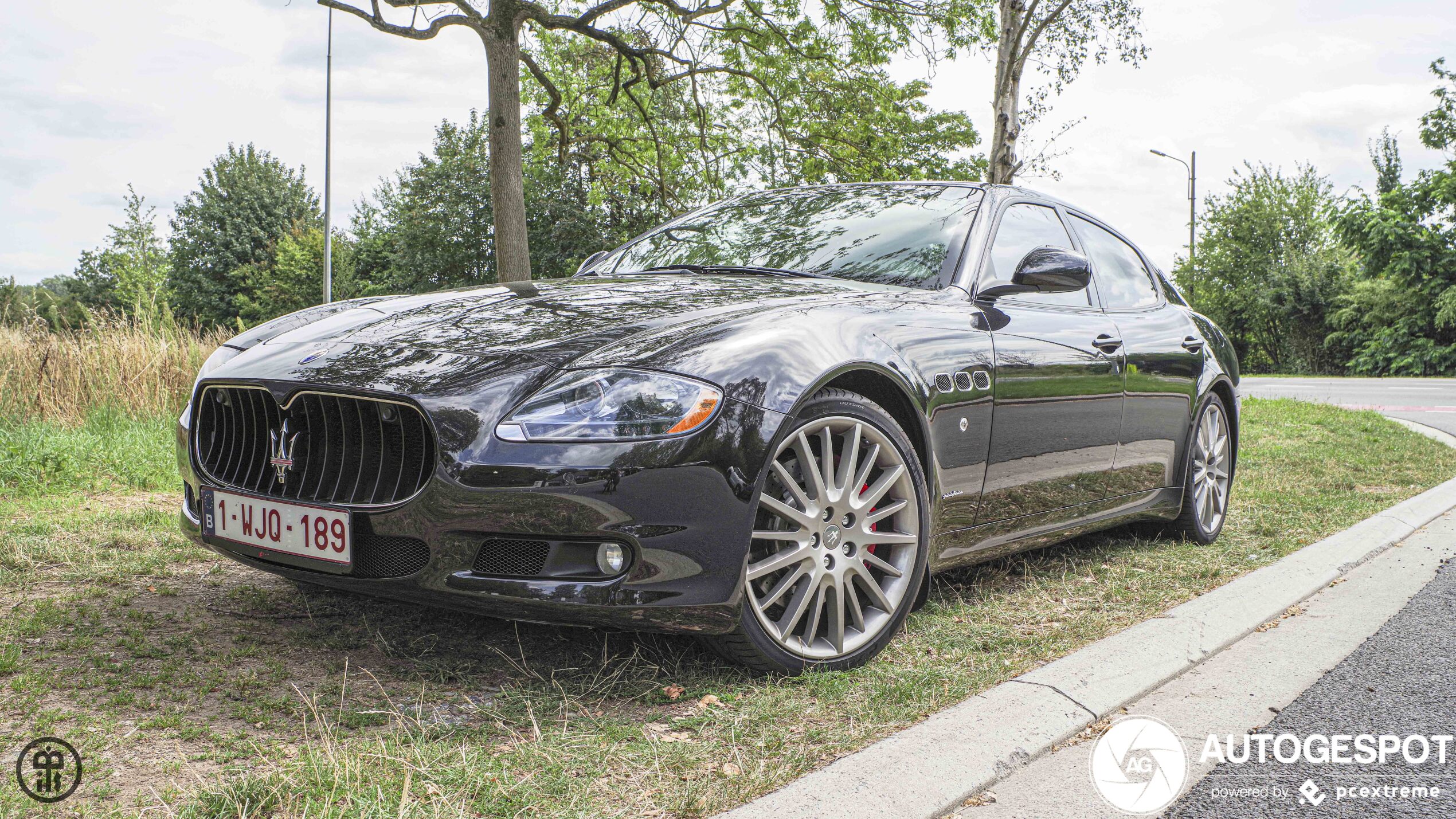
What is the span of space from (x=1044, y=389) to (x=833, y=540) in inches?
46.8

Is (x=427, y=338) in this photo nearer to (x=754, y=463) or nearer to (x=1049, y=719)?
(x=754, y=463)

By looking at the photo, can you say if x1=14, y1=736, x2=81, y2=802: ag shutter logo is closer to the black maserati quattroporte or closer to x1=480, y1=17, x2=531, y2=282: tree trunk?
the black maserati quattroporte

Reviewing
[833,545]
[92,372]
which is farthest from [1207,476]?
[92,372]

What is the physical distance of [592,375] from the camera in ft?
8.13

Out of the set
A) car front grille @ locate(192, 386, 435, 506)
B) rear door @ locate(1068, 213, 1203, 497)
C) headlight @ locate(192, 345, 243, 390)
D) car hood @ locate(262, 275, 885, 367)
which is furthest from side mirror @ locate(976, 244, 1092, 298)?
headlight @ locate(192, 345, 243, 390)

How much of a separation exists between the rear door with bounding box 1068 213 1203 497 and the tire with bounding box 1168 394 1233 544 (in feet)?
0.42

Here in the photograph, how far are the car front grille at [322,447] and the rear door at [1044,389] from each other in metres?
1.76

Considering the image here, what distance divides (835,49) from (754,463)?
13.3m

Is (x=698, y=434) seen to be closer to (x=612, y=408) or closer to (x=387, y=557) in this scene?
(x=612, y=408)

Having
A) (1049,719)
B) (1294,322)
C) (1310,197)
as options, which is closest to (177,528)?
(1049,719)

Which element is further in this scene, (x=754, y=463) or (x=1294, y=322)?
(x=1294, y=322)

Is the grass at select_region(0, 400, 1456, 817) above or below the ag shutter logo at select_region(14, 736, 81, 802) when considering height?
below

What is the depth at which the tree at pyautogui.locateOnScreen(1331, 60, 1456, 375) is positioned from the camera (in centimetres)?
3148

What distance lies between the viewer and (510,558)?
2.43 m
